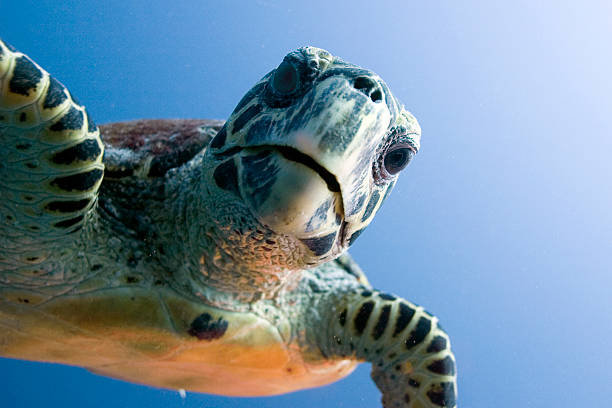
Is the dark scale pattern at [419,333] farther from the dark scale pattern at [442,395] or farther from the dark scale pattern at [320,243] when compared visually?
the dark scale pattern at [320,243]

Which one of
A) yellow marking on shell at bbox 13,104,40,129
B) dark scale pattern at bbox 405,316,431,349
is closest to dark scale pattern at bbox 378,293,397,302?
dark scale pattern at bbox 405,316,431,349

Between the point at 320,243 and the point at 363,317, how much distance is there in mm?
813

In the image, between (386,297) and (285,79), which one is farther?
(386,297)

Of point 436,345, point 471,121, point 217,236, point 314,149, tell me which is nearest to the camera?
point 314,149

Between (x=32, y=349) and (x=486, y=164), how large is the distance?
51.4 feet

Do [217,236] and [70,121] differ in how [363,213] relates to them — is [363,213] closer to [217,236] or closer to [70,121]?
[217,236]

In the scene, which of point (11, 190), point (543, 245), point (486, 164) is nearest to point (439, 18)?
point (486, 164)

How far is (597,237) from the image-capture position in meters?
16.9

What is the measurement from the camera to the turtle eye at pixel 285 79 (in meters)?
1.23

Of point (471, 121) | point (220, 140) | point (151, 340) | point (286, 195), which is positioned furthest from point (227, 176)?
point (471, 121)

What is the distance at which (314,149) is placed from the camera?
3.43 ft

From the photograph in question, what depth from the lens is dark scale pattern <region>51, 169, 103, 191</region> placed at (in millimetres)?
1284

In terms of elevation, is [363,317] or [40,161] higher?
[40,161]

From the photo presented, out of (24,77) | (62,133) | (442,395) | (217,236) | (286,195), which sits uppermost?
(286,195)
